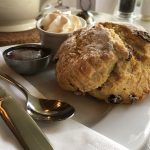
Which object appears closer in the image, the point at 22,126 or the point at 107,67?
the point at 22,126

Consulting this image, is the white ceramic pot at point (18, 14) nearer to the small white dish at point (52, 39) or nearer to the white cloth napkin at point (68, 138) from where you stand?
the small white dish at point (52, 39)

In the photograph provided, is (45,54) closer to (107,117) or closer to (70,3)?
(107,117)

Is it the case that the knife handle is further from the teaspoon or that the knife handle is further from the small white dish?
the small white dish

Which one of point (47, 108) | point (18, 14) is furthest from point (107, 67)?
point (18, 14)

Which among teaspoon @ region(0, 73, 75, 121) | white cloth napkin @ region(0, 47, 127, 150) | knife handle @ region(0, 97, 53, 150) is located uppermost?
knife handle @ region(0, 97, 53, 150)

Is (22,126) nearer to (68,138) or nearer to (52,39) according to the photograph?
(68,138)

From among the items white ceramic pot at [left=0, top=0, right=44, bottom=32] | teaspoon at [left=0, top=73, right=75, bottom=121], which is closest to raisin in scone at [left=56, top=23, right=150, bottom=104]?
teaspoon at [left=0, top=73, right=75, bottom=121]
